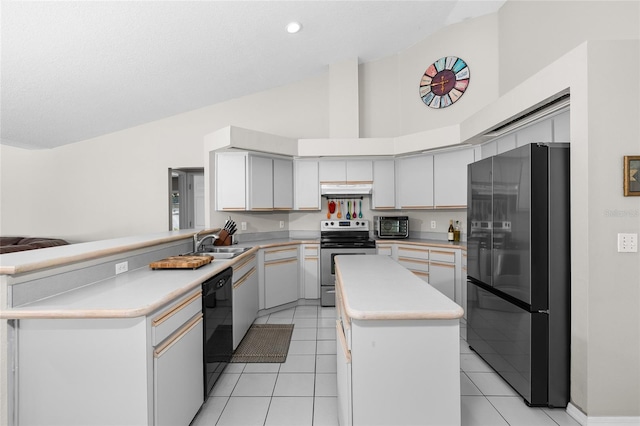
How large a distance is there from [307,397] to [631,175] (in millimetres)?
2502

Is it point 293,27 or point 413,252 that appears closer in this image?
point 293,27

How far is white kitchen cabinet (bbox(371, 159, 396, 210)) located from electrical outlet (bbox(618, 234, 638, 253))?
2.65m

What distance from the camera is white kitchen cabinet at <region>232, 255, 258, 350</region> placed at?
275 cm

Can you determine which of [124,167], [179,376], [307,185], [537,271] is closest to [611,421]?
[537,271]

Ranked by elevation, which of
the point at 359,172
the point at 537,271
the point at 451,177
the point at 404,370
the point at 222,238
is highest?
the point at 359,172

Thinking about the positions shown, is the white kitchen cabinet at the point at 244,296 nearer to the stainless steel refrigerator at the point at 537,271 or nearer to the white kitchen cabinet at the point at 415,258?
the white kitchen cabinet at the point at 415,258

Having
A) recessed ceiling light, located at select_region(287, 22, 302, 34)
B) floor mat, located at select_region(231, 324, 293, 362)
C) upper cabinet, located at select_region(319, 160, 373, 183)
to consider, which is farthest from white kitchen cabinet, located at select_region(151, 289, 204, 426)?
recessed ceiling light, located at select_region(287, 22, 302, 34)

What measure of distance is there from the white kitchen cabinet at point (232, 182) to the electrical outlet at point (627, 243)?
3.46m

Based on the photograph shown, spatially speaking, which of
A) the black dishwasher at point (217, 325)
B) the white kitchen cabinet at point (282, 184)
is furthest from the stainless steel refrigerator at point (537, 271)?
the white kitchen cabinet at point (282, 184)

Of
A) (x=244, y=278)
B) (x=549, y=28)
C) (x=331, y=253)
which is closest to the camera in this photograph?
(x=549, y=28)

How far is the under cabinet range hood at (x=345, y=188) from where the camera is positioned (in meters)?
4.27

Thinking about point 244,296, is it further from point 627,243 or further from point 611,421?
point 627,243

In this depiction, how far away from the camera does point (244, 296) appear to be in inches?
119

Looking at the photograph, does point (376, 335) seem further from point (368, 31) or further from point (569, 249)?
point (368, 31)
